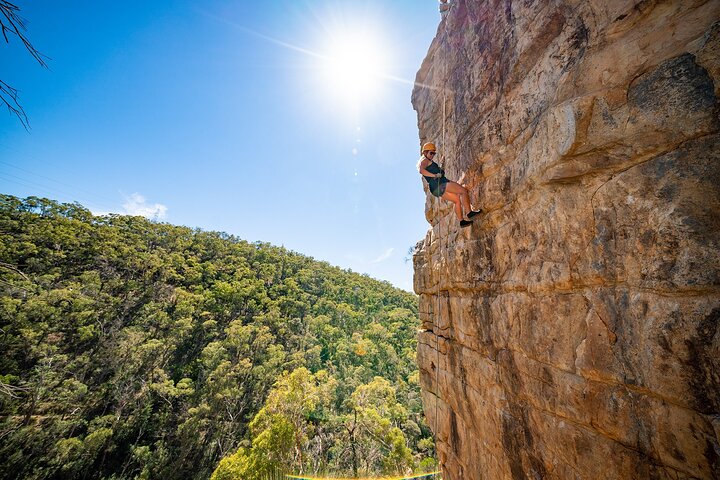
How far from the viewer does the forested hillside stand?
65.1 feet

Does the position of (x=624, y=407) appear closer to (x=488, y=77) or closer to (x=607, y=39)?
(x=607, y=39)

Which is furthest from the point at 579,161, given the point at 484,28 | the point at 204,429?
the point at 204,429

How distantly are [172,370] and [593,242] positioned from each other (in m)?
42.4

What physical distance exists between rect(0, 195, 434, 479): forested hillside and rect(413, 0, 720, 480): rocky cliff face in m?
14.9

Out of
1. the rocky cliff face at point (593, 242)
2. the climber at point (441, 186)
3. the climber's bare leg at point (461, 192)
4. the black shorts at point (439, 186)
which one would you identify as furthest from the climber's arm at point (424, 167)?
the rocky cliff face at point (593, 242)

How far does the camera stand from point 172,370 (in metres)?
32.1

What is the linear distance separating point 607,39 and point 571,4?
2.65ft

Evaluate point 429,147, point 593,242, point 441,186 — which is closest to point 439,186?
point 441,186

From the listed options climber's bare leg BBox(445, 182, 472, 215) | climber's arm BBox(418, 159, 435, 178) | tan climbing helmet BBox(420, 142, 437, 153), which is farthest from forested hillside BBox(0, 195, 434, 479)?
climber's bare leg BBox(445, 182, 472, 215)

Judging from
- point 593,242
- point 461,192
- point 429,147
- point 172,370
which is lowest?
point 172,370

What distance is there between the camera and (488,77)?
13.2 ft

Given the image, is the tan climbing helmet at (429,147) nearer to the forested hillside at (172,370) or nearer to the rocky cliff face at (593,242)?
the rocky cliff face at (593,242)

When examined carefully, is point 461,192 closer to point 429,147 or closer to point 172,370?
point 429,147

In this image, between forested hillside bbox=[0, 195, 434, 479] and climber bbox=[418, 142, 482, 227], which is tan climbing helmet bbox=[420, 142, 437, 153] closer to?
climber bbox=[418, 142, 482, 227]
